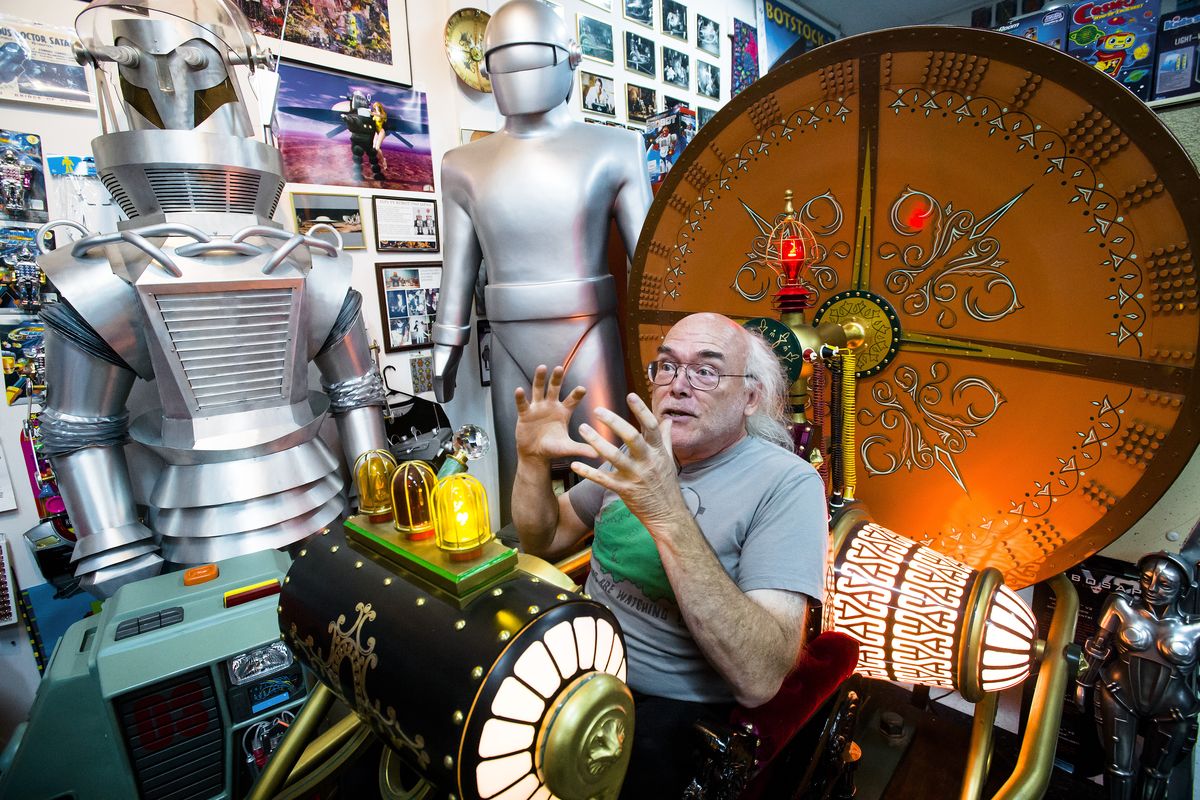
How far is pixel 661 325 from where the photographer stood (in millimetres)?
2043

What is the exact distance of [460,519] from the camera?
0.71 metres

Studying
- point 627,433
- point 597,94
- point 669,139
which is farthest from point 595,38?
point 627,433

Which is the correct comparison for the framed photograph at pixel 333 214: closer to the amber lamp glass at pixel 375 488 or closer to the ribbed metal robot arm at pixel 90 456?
the ribbed metal robot arm at pixel 90 456

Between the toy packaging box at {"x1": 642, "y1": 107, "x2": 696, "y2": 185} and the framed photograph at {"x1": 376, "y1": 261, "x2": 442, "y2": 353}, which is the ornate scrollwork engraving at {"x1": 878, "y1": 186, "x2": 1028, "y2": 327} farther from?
the framed photograph at {"x1": 376, "y1": 261, "x2": 442, "y2": 353}

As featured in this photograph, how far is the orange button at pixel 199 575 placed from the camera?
134cm

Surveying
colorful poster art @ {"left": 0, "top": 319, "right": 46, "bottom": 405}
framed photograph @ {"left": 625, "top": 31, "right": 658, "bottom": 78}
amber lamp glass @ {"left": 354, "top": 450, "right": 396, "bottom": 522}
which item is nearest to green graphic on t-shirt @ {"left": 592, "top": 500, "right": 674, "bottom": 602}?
amber lamp glass @ {"left": 354, "top": 450, "right": 396, "bottom": 522}

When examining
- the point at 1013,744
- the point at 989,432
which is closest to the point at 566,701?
the point at 989,432

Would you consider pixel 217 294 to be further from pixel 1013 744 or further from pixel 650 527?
pixel 1013 744

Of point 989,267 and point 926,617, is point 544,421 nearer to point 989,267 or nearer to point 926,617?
point 926,617

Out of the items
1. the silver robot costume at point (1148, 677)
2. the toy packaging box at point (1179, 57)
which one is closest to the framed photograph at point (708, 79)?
the toy packaging box at point (1179, 57)

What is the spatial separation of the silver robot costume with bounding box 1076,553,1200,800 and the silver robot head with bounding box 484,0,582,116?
213 centimetres

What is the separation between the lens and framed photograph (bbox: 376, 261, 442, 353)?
2.47 meters

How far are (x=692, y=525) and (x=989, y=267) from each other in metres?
1.02

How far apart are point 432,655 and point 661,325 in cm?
155
